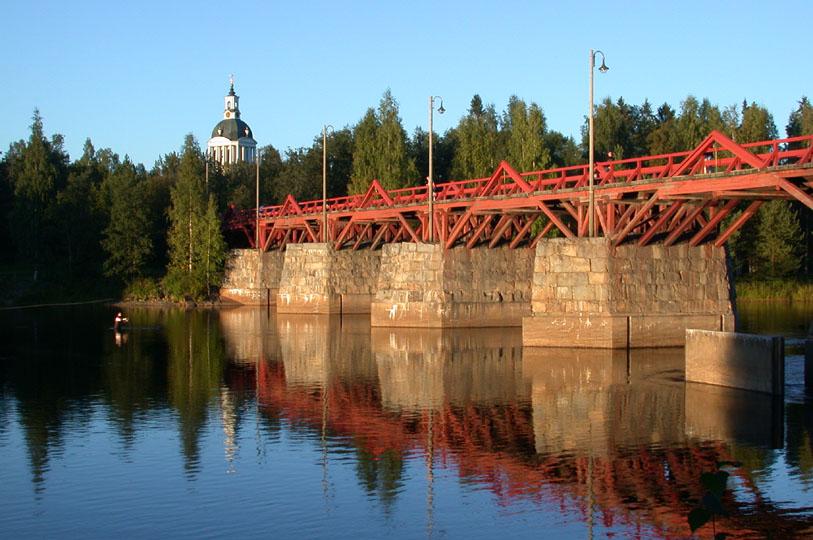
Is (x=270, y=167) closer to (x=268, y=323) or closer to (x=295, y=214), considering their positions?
(x=295, y=214)

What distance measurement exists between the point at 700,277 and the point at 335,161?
75.2 metres

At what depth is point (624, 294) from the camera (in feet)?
128

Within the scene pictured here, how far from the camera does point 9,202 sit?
99.6 meters

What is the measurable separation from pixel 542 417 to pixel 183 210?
65.6 meters

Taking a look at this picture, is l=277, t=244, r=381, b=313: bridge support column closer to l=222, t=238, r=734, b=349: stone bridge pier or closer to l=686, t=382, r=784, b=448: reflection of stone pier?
l=222, t=238, r=734, b=349: stone bridge pier

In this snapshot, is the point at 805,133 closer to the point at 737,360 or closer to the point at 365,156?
the point at 365,156

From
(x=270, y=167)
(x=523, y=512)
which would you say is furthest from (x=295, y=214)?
(x=523, y=512)

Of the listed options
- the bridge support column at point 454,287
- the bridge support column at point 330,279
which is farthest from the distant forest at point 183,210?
the bridge support column at point 454,287

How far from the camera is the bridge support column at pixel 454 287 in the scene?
170ft

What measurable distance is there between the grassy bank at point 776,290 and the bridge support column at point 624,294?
1482 inches

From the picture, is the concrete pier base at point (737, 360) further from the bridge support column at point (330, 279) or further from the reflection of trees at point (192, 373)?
the bridge support column at point (330, 279)

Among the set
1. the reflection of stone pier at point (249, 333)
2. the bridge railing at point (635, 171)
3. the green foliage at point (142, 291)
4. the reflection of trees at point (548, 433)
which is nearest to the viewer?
the reflection of trees at point (548, 433)

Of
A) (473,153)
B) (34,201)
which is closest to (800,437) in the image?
(473,153)

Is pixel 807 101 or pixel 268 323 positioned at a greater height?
pixel 807 101
